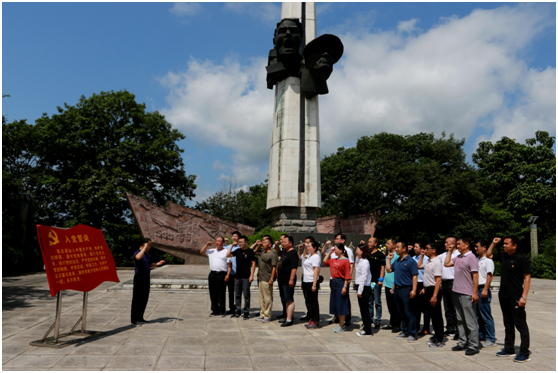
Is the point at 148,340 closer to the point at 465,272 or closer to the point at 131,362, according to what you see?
the point at 131,362

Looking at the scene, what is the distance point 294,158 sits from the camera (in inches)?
739

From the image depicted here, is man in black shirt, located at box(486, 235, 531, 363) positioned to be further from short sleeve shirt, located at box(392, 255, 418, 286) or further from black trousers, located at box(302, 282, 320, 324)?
black trousers, located at box(302, 282, 320, 324)

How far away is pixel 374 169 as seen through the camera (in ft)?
86.6

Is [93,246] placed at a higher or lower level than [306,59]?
lower

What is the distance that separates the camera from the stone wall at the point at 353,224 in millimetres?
22688

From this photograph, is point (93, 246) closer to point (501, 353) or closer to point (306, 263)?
point (306, 263)

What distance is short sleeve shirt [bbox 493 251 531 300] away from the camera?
4.90 m

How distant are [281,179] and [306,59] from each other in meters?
5.91

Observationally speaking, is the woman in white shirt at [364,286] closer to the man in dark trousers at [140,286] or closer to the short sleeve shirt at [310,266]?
the short sleeve shirt at [310,266]

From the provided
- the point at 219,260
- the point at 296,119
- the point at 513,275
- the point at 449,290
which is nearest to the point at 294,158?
the point at 296,119

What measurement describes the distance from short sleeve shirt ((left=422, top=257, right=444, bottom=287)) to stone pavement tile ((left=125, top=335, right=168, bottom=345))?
3.90m

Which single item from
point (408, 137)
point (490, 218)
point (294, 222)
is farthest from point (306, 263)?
point (408, 137)

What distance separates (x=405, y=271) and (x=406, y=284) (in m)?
0.19

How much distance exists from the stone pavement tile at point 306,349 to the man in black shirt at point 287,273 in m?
1.36
